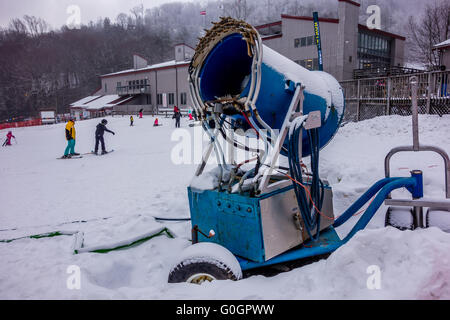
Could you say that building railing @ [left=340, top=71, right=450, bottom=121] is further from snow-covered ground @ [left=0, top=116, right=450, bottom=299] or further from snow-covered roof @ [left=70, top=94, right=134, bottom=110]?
snow-covered roof @ [left=70, top=94, right=134, bottom=110]

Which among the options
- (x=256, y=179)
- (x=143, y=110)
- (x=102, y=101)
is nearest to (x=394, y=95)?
(x=256, y=179)

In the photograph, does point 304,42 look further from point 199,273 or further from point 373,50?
point 199,273

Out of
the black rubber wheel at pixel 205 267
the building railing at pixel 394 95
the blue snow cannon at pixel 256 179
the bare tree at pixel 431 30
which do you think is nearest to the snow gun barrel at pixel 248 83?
the blue snow cannon at pixel 256 179

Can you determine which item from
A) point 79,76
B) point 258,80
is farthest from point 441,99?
point 79,76

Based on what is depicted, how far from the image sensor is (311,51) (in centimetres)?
3309

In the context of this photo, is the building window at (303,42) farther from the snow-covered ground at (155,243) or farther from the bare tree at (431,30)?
the snow-covered ground at (155,243)

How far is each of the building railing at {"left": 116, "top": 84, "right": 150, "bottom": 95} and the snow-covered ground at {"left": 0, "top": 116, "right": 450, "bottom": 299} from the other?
4349cm

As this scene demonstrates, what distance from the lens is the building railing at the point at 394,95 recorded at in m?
12.7

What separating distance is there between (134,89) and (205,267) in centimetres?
5571

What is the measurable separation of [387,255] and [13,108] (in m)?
92.2

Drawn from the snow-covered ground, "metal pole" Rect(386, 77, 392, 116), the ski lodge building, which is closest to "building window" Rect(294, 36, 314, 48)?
the ski lodge building

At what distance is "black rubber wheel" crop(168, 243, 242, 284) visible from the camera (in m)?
2.79
